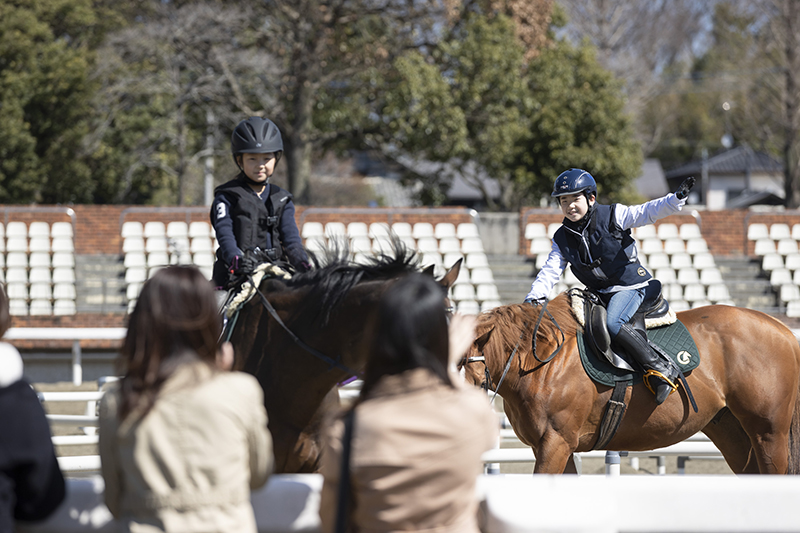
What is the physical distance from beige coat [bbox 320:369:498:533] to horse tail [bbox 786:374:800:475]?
351 cm

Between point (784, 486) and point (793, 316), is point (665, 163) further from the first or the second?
point (784, 486)

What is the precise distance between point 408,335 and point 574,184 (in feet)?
9.37

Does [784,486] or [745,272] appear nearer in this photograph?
[784,486]

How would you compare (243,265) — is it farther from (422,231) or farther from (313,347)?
(422,231)

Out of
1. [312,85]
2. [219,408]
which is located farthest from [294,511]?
[312,85]

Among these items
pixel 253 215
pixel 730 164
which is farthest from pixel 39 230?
pixel 730 164

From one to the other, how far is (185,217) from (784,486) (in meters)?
12.6

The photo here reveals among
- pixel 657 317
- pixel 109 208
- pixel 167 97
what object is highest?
pixel 167 97

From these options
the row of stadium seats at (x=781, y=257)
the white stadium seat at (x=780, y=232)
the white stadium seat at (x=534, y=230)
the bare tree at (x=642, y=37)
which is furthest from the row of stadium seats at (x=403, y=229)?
the bare tree at (x=642, y=37)

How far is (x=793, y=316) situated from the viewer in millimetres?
12531

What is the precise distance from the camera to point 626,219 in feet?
14.4

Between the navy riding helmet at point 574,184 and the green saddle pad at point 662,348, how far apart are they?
87 centimetres

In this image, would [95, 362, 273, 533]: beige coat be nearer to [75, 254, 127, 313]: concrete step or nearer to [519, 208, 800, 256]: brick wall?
[75, 254, 127, 313]: concrete step

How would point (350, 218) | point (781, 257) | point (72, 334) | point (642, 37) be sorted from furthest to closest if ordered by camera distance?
point (642, 37) → point (781, 257) → point (350, 218) → point (72, 334)
